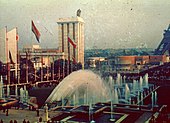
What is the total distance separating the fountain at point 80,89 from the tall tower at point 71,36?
35.2 m

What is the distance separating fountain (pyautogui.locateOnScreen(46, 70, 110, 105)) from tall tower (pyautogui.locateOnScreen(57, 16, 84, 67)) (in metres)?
35.2

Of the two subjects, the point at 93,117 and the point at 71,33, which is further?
the point at 71,33

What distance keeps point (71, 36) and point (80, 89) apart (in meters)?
37.6

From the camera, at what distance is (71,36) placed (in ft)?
187

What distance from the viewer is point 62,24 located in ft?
192

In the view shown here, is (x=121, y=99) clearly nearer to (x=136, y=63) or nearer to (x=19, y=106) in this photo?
(x=19, y=106)

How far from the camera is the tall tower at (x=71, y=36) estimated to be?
184ft

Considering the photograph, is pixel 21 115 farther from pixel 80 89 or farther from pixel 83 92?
pixel 80 89

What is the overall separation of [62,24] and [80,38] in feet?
15.7

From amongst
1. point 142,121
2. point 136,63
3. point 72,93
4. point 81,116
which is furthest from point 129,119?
point 136,63

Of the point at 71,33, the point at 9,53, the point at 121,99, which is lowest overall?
the point at 121,99

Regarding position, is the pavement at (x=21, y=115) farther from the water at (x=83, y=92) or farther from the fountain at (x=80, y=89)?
the fountain at (x=80, y=89)

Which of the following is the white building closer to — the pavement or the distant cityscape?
the distant cityscape

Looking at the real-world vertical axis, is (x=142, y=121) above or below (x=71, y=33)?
below
